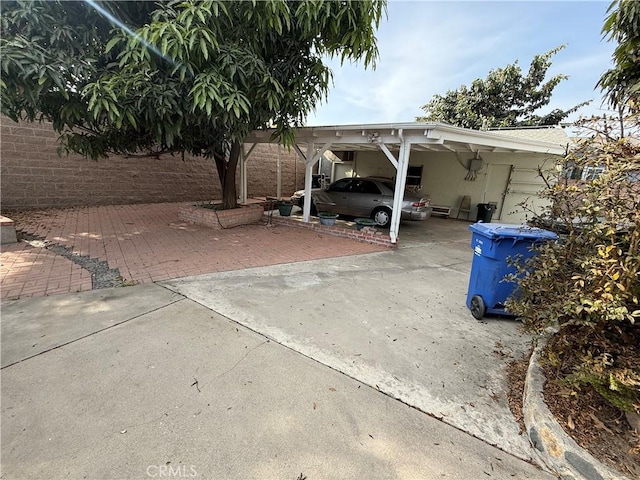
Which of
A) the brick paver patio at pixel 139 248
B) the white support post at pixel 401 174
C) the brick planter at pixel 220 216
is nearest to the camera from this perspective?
the brick paver patio at pixel 139 248

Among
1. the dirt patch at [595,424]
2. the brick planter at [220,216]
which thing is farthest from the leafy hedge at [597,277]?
the brick planter at [220,216]

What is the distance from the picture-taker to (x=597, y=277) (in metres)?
1.79

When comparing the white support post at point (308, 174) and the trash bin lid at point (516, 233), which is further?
the white support post at point (308, 174)

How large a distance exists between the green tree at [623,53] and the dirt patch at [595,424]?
7.92 feet

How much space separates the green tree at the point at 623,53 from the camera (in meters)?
2.55

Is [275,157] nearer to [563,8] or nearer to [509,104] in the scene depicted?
[563,8]

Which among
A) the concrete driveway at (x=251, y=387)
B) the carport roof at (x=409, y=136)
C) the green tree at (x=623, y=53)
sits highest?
the green tree at (x=623, y=53)

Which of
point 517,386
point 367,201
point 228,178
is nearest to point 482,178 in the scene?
point 367,201

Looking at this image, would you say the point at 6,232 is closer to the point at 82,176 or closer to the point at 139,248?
the point at 139,248

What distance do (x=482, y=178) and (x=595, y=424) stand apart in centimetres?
1091

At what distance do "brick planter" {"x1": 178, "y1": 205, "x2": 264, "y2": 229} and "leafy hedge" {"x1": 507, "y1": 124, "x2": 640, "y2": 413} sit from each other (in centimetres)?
670

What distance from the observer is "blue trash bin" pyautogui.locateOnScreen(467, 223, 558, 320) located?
3203 millimetres

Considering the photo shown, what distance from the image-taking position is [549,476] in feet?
5.44

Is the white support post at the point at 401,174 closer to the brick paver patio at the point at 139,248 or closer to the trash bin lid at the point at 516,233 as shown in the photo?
the brick paver patio at the point at 139,248
